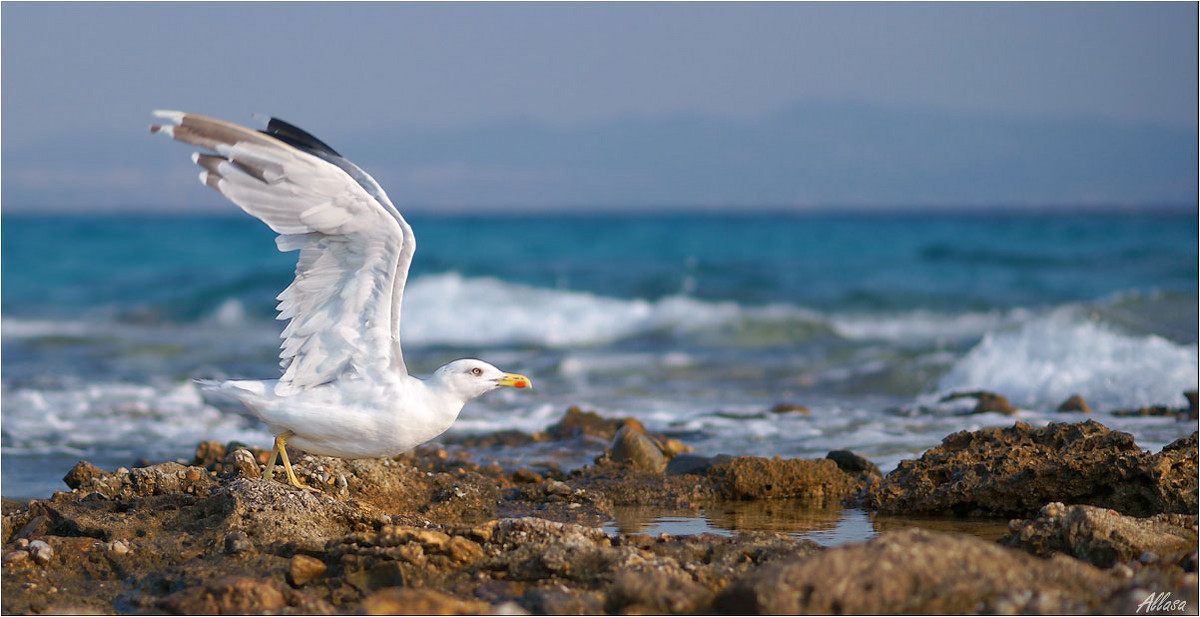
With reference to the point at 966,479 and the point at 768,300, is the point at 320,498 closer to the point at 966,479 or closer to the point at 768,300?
the point at 966,479

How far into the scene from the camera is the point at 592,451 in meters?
8.99

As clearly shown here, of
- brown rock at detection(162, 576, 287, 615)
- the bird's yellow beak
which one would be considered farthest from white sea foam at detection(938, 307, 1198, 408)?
brown rock at detection(162, 576, 287, 615)

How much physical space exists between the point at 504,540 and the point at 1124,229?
44.4 m

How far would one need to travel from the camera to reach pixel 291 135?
581 cm

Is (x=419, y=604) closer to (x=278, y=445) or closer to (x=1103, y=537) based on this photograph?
(x=278, y=445)

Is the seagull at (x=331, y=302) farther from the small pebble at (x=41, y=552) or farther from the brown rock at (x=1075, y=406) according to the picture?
the brown rock at (x=1075, y=406)

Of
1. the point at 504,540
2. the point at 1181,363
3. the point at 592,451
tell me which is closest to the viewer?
the point at 504,540

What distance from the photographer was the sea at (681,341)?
9.96 metres

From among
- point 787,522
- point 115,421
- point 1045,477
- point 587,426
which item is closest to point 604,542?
point 787,522

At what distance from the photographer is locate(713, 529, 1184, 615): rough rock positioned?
411cm

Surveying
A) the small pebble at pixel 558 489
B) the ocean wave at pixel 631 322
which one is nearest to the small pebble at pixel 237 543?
the small pebble at pixel 558 489

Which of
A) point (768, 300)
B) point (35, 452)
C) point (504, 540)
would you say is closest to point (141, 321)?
point (768, 300)

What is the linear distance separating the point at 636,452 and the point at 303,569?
11.2ft

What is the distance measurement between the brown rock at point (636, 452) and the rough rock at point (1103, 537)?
293 cm
